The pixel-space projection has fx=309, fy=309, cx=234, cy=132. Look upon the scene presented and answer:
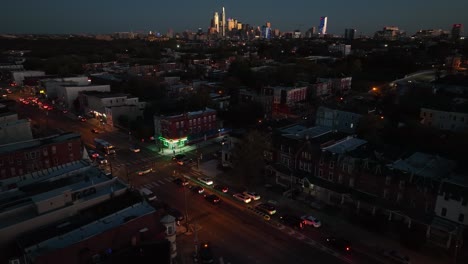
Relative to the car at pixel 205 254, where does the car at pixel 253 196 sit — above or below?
above

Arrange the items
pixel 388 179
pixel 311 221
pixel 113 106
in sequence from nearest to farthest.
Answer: pixel 311 221
pixel 388 179
pixel 113 106

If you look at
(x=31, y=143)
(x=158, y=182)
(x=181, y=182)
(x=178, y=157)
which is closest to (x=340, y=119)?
(x=178, y=157)

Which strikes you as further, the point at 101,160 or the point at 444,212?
the point at 101,160

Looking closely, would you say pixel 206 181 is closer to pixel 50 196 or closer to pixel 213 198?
pixel 213 198

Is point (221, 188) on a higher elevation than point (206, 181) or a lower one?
lower

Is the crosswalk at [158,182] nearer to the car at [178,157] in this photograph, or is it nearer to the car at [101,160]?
the car at [178,157]

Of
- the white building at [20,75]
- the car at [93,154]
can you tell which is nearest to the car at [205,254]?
the car at [93,154]

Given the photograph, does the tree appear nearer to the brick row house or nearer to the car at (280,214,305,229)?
the brick row house
